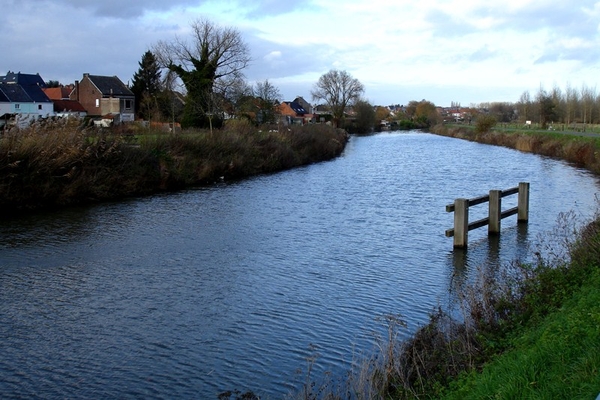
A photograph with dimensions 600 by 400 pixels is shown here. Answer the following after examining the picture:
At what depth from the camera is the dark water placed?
919 cm

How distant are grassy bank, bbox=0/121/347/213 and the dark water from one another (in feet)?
5.37

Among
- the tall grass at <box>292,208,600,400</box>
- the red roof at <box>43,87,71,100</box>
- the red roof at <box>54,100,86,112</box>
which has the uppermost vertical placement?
the red roof at <box>43,87,71,100</box>

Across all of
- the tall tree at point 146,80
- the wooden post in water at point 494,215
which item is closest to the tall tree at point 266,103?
the tall tree at point 146,80

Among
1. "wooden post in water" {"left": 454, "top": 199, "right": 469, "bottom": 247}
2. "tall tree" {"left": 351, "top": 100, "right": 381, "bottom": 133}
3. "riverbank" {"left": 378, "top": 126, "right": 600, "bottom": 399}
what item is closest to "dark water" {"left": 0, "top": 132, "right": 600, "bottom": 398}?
"wooden post in water" {"left": 454, "top": 199, "right": 469, "bottom": 247}

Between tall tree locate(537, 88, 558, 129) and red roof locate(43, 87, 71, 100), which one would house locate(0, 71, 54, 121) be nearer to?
red roof locate(43, 87, 71, 100)

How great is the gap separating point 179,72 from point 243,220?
123 ft


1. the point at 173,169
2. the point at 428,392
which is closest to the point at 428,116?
the point at 173,169

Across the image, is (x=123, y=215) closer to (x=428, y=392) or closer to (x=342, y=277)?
(x=342, y=277)

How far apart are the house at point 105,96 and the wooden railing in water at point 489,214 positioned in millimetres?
62223

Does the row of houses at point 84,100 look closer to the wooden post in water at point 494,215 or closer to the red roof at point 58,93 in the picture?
the red roof at point 58,93

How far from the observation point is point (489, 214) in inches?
714

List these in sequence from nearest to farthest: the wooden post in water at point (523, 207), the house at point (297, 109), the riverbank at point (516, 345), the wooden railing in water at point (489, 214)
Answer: the riverbank at point (516, 345)
the wooden railing in water at point (489, 214)
the wooden post in water at point (523, 207)
the house at point (297, 109)

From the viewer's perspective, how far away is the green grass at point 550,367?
→ 5.29 m

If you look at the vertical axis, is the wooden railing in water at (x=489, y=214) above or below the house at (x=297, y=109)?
below
